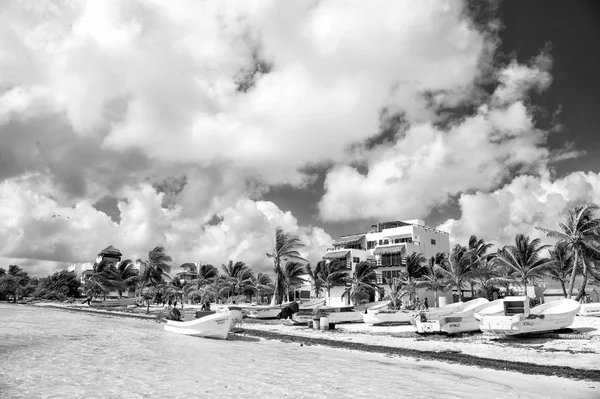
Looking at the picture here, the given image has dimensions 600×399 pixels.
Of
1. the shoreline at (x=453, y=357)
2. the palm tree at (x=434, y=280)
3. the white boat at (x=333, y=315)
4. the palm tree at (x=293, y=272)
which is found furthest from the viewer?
the palm tree at (x=293, y=272)

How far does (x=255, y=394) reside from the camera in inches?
407

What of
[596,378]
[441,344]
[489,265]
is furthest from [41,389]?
[489,265]

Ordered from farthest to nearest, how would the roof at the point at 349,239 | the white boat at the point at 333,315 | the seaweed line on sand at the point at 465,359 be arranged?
the roof at the point at 349,239, the white boat at the point at 333,315, the seaweed line on sand at the point at 465,359

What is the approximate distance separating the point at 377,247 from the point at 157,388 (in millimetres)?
47062

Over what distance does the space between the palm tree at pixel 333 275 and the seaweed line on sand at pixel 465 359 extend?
2633 cm

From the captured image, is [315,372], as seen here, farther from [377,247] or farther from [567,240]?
[377,247]

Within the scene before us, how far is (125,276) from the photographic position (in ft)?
251

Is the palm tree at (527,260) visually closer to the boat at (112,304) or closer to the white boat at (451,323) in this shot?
the white boat at (451,323)

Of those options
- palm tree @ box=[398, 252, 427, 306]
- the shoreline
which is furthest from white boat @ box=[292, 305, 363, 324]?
palm tree @ box=[398, 252, 427, 306]

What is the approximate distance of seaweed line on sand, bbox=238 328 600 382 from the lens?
12.7 meters

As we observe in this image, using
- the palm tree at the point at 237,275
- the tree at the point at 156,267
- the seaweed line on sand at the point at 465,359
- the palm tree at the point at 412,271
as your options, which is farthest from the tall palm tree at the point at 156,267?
the seaweed line on sand at the point at 465,359

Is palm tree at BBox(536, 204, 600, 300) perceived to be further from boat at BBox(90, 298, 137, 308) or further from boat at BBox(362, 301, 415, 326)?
boat at BBox(90, 298, 137, 308)

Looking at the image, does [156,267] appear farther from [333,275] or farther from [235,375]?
[235,375]

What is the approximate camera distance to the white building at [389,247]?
53.5 meters
